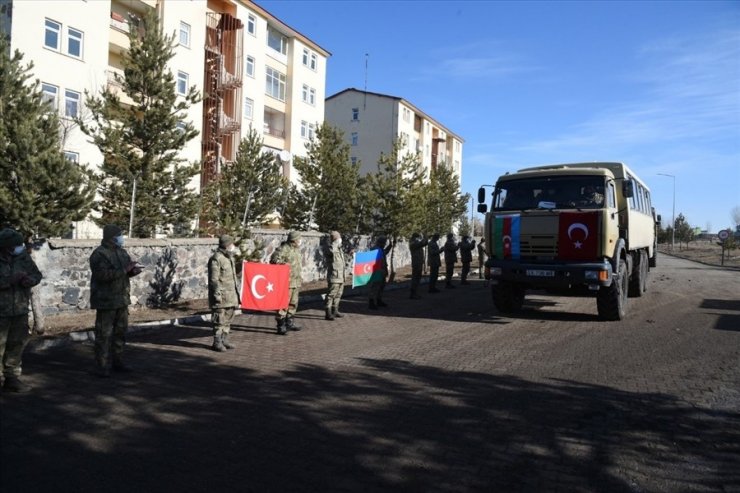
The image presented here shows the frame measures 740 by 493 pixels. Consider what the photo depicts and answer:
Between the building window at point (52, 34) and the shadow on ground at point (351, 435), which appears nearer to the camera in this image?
the shadow on ground at point (351, 435)

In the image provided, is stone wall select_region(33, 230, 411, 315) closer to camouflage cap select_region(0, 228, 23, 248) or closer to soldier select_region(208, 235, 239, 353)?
soldier select_region(208, 235, 239, 353)

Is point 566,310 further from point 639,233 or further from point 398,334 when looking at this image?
point 398,334

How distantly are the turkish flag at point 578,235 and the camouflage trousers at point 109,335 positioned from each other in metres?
8.56

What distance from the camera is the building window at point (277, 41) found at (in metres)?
42.8

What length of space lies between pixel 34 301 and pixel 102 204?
5.78 meters

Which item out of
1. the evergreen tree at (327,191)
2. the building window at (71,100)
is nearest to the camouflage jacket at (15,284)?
the evergreen tree at (327,191)

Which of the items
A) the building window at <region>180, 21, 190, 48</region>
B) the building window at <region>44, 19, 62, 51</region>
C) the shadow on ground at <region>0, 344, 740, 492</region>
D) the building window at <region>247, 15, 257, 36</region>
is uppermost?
the building window at <region>247, 15, 257, 36</region>

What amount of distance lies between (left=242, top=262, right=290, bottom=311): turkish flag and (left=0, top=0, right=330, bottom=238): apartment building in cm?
836

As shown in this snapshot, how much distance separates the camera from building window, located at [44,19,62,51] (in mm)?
25609

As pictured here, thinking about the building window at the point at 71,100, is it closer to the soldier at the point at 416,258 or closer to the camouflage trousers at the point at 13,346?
the soldier at the point at 416,258

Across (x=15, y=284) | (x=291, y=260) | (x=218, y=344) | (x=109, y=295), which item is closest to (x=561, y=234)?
(x=291, y=260)

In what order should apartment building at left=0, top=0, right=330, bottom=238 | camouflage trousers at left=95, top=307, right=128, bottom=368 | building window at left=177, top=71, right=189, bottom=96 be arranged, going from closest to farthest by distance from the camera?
camouflage trousers at left=95, top=307, right=128, bottom=368 < apartment building at left=0, top=0, right=330, bottom=238 < building window at left=177, top=71, right=189, bottom=96

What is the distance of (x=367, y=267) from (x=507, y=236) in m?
3.67

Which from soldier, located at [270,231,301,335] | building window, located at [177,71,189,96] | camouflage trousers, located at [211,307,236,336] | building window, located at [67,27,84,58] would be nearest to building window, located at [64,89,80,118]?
building window, located at [67,27,84,58]
